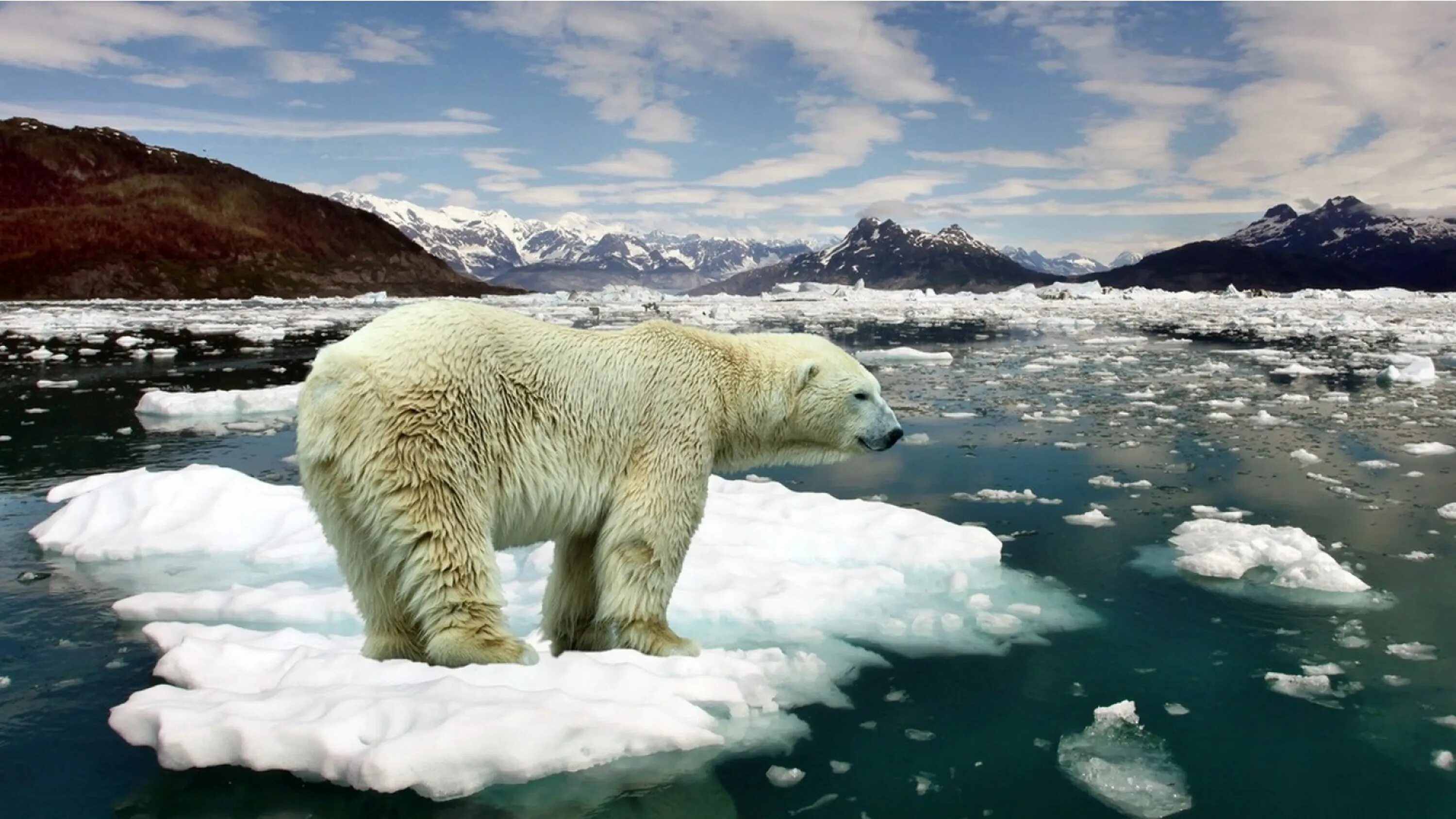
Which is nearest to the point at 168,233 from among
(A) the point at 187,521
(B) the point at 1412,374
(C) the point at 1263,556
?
(A) the point at 187,521

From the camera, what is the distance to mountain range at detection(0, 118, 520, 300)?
99438 mm

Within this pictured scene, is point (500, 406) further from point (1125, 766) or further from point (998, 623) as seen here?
point (998, 623)

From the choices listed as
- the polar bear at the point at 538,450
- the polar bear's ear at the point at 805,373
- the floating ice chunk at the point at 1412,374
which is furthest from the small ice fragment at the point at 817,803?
the floating ice chunk at the point at 1412,374

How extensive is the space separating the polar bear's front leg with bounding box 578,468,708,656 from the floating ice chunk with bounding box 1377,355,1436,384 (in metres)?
17.7

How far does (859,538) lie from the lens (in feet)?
22.9

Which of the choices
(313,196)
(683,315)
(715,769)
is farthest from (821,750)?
(313,196)

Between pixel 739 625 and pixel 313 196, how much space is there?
155m

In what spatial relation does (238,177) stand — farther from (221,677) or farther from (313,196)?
(221,677)

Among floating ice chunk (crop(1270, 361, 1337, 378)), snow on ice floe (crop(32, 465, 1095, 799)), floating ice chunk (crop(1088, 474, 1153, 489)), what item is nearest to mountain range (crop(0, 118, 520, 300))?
snow on ice floe (crop(32, 465, 1095, 799))

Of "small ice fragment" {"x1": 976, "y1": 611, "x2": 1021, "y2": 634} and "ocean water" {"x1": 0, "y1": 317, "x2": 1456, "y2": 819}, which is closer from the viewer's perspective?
"ocean water" {"x1": 0, "y1": 317, "x2": 1456, "y2": 819}

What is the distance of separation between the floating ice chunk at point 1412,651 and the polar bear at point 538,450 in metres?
3.10

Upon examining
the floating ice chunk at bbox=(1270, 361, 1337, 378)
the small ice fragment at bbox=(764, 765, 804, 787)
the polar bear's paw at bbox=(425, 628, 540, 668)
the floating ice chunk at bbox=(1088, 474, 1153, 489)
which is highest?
the polar bear's paw at bbox=(425, 628, 540, 668)

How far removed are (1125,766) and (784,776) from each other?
1.47m

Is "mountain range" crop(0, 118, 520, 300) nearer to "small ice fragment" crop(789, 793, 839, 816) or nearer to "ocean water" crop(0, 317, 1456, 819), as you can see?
"ocean water" crop(0, 317, 1456, 819)
